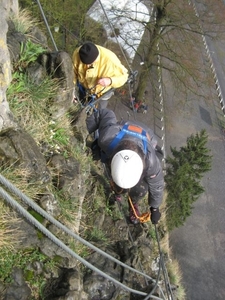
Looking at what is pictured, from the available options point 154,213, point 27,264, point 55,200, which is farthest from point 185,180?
point 27,264

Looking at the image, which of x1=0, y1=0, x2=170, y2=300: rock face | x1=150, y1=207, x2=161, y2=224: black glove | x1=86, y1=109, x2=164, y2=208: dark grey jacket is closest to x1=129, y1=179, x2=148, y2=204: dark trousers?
x1=86, y1=109, x2=164, y2=208: dark grey jacket

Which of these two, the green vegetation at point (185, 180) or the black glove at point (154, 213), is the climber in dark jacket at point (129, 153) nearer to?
the black glove at point (154, 213)

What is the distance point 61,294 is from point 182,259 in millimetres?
12533

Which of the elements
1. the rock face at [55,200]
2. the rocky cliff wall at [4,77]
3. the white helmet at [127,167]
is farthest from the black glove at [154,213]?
the rocky cliff wall at [4,77]

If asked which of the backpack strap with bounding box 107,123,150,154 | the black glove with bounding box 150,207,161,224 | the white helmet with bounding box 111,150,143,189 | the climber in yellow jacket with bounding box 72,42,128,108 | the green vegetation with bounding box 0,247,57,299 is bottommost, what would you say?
the black glove with bounding box 150,207,161,224

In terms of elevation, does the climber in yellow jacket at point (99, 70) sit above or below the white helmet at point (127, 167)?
above

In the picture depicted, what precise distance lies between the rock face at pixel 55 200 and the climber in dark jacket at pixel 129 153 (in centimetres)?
50

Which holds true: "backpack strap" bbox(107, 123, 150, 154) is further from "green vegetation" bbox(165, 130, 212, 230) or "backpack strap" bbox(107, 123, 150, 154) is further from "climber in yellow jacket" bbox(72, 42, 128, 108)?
"green vegetation" bbox(165, 130, 212, 230)

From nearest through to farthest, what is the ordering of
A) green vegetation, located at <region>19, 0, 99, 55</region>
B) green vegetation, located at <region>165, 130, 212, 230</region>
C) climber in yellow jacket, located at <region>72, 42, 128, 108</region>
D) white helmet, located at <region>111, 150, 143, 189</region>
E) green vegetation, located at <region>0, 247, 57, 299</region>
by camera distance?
green vegetation, located at <region>0, 247, 57, 299</region> → white helmet, located at <region>111, 150, 143, 189</region> → climber in yellow jacket, located at <region>72, 42, 128, 108</region> → green vegetation, located at <region>19, 0, 99, 55</region> → green vegetation, located at <region>165, 130, 212, 230</region>

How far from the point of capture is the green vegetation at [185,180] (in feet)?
43.1

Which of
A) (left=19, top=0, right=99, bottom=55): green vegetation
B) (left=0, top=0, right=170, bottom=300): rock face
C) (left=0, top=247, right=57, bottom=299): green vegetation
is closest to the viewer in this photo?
(left=0, top=247, right=57, bottom=299): green vegetation

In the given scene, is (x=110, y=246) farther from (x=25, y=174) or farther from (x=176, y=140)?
(x=176, y=140)

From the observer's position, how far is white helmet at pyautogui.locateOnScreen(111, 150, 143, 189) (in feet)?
15.2

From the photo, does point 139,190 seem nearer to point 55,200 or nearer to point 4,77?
point 55,200
